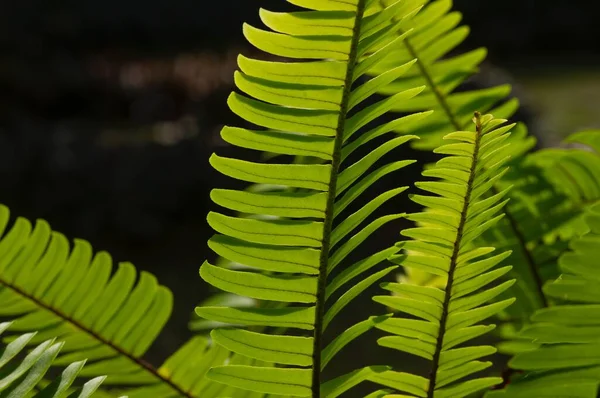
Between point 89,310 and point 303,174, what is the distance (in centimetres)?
29

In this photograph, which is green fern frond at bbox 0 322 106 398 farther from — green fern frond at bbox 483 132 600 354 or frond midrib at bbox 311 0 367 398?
green fern frond at bbox 483 132 600 354

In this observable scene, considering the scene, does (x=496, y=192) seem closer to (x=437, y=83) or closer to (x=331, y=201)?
(x=437, y=83)

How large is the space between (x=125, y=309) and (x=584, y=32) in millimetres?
14759

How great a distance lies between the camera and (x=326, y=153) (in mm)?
539

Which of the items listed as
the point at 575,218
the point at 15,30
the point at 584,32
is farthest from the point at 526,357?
the point at 584,32

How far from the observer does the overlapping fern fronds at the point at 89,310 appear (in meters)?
0.72

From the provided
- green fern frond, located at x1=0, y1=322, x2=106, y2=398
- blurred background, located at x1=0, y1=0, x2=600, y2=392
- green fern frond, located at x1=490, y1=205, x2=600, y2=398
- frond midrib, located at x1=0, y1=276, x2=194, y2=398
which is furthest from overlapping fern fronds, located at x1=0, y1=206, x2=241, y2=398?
blurred background, located at x1=0, y1=0, x2=600, y2=392

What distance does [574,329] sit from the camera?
0.57m

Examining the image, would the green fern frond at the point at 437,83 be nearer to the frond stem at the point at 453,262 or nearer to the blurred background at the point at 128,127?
the frond stem at the point at 453,262

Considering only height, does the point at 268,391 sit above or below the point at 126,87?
below

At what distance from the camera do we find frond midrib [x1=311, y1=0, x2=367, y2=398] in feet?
1.65

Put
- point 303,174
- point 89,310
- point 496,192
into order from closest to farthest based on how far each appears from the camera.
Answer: point 303,174
point 89,310
point 496,192

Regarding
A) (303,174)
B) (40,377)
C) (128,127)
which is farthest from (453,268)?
(128,127)

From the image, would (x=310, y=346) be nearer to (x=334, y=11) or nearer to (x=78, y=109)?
(x=334, y=11)
